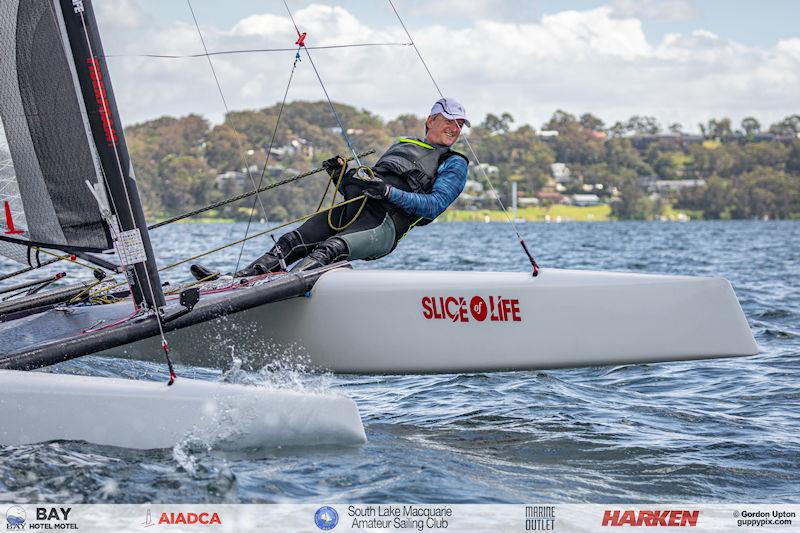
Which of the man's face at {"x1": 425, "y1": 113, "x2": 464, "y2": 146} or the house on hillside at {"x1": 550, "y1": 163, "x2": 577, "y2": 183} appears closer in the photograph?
the man's face at {"x1": 425, "y1": 113, "x2": 464, "y2": 146}

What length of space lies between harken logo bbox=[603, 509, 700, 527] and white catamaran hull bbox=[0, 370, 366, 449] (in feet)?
2.81

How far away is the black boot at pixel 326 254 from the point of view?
4246mm

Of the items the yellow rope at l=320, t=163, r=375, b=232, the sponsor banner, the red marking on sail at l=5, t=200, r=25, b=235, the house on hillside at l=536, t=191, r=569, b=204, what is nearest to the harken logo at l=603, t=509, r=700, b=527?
the sponsor banner

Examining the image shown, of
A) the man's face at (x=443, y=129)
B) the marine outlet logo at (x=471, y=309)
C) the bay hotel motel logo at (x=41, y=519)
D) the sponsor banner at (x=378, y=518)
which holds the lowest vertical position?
the sponsor banner at (x=378, y=518)

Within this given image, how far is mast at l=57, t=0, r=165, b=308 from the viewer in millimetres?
3609

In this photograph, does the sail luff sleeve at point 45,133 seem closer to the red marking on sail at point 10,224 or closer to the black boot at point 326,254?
the red marking on sail at point 10,224

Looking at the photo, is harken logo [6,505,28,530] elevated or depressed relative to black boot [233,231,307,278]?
depressed

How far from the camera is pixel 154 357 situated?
4.57m

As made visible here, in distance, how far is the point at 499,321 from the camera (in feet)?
12.9

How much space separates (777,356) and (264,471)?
128 inches

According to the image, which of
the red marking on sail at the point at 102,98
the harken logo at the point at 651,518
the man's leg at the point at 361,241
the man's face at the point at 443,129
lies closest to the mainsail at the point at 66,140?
the red marking on sail at the point at 102,98

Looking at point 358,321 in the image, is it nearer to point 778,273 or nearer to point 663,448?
point 663,448

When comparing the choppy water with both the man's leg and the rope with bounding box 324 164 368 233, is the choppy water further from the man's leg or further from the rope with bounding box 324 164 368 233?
the rope with bounding box 324 164 368 233

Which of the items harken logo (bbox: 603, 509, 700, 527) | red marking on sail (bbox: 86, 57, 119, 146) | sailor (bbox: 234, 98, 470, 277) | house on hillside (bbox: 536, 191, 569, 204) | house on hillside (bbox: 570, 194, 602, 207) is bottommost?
house on hillside (bbox: 570, 194, 602, 207)
